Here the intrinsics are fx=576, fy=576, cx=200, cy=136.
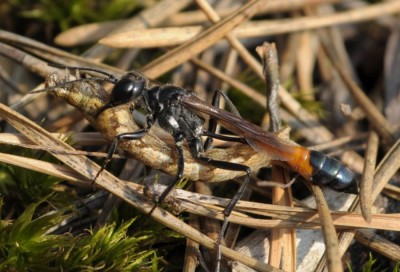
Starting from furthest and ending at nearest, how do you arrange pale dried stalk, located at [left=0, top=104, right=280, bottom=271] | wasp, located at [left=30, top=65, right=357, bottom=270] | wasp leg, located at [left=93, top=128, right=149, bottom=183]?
wasp, located at [left=30, top=65, right=357, bottom=270]
wasp leg, located at [left=93, top=128, right=149, bottom=183]
pale dried stalk, located at [left=0, top=104, right=280, bottom=271]

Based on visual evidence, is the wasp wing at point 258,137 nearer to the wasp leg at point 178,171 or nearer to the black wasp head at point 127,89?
the wasp leg at point 178,171

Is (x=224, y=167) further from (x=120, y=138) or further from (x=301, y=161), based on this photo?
(x=120, y=138)

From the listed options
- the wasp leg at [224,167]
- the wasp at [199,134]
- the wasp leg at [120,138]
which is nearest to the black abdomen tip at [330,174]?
the wasp at [199,134]

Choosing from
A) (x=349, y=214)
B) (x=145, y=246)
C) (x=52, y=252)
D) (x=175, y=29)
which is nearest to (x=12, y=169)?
(x=52, y=252)

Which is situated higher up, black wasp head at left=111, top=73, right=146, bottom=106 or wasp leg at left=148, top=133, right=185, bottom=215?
black wasp head at left=111, top=73, right=146, bottom=106

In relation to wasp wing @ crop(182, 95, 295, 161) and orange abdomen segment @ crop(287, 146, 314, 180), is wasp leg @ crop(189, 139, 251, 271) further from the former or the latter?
orange abdomen segment @ crop(287, 146, 314, 180)

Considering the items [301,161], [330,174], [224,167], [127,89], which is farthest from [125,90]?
[330,174]

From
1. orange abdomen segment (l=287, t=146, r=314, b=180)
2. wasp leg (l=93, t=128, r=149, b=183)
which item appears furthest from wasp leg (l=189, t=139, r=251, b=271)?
wasp leg (l=93, t=128, r=149, b=183)

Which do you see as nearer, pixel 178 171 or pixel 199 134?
pixel 178 171
